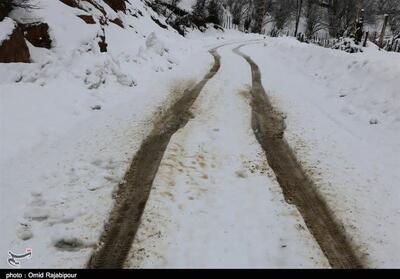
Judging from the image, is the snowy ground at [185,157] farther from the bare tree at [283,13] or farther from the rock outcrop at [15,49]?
the bare tree at [283,13]

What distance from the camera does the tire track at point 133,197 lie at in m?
4.30

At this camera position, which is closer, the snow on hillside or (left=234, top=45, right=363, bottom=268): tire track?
(left=234, top=45, right=363, bottom=268): tire track

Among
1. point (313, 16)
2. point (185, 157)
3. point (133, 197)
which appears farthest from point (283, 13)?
point (133, 197)

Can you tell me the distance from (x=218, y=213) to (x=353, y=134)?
4.26m

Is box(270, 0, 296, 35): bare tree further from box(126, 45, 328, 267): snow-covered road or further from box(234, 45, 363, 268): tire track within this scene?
box(126, 45, 328, 267): snow-covered road

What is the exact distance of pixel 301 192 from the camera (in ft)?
18.7

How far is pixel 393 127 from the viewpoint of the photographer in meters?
8.23

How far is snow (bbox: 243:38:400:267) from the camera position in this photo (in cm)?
506

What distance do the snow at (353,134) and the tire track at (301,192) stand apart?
0.13 metres

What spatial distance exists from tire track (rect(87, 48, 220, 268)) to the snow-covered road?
117mm

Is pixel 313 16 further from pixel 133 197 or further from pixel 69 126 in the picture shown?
pixel 133 197

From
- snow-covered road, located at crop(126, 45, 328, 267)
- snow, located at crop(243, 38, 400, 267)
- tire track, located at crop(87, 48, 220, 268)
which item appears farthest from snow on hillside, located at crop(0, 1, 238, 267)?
snow, located at crop(243, 38, 400, 267)

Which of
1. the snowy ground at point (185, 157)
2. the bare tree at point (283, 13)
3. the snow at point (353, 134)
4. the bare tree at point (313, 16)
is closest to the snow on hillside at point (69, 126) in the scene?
the snowy ground at point (185, 157)

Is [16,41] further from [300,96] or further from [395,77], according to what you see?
[395,77]
